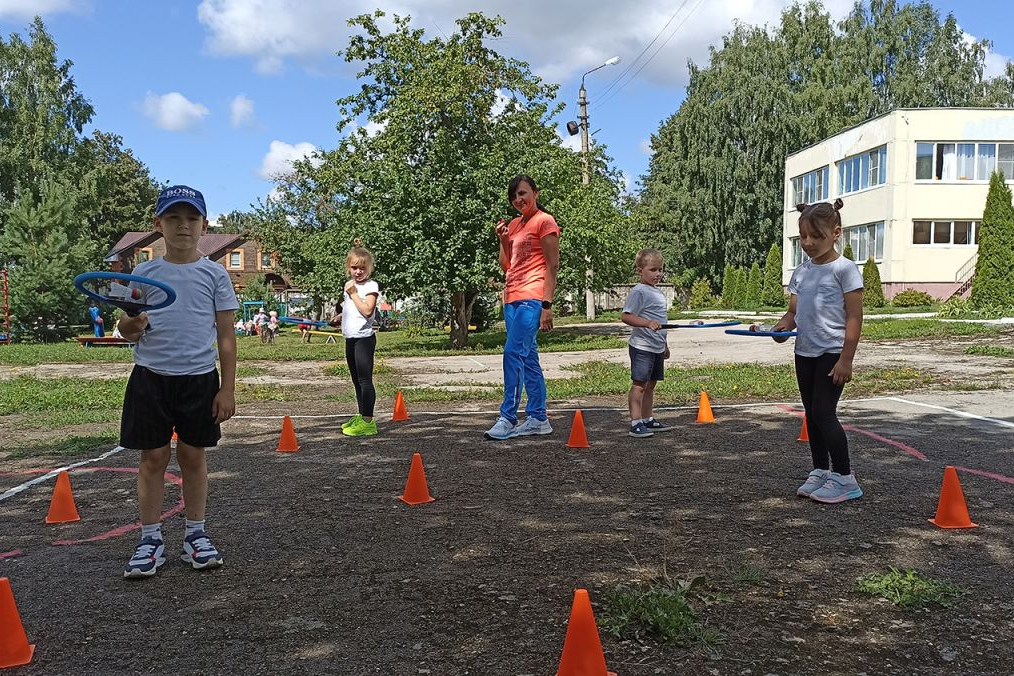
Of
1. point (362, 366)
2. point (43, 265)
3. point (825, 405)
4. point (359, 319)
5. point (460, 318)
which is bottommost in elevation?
point (825, 405)

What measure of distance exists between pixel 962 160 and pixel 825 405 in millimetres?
35505

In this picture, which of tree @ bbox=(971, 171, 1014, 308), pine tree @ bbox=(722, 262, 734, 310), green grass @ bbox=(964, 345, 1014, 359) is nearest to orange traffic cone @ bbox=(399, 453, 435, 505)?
green grass @ bbox=(964, 345, 1014, 359)

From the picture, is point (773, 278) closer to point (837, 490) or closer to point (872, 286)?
point (872, 286)

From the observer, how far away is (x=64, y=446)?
7.52 meters

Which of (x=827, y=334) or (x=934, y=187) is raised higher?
(x=934, y=187)

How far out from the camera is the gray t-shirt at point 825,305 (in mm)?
4926

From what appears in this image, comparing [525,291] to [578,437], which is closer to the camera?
[578,437]

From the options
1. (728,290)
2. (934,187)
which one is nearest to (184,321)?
(934,187)

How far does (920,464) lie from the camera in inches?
232

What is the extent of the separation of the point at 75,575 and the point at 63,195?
32.8m

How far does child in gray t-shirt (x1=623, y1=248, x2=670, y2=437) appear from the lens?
7152 millimetres

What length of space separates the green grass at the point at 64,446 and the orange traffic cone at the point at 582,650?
19.5 feet

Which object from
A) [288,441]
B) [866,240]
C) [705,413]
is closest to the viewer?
[288,441]

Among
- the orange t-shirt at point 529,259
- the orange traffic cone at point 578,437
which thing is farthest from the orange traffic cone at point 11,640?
the orange t-shirt at point 529,259
